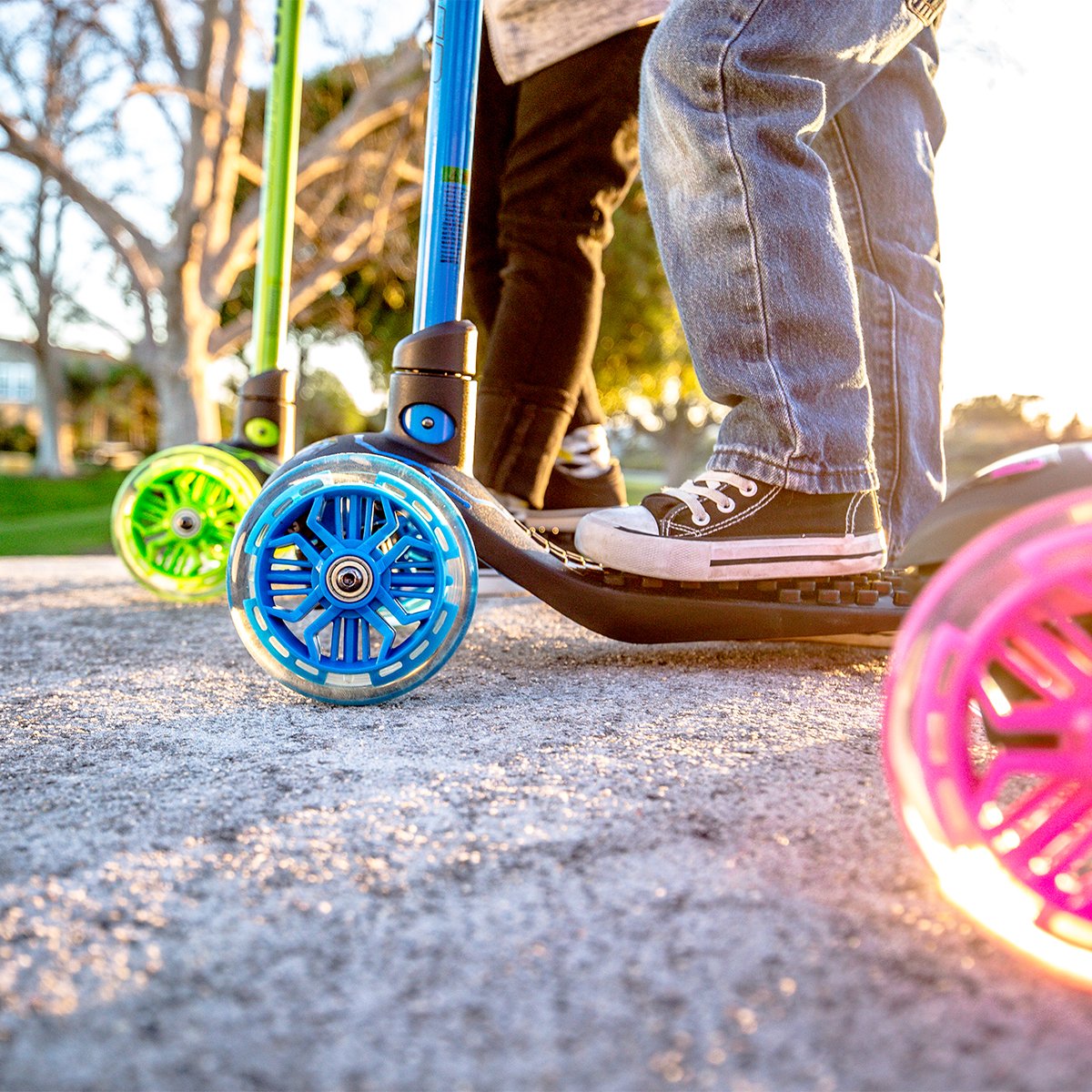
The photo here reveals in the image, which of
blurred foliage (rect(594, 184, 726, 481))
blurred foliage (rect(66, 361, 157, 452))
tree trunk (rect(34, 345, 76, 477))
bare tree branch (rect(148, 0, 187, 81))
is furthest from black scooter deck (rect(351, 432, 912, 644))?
blurred foliage (rect(66, 361, 157, 452))

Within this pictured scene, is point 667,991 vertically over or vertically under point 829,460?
under

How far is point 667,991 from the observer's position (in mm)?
611

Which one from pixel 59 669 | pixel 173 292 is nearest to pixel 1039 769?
pixel 59 669

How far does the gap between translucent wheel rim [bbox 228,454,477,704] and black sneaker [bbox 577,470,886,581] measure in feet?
0.91

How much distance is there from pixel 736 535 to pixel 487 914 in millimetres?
828

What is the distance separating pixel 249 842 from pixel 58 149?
7.38m

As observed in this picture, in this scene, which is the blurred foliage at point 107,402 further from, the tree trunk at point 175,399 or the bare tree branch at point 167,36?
the bare tree branch at point 167,36

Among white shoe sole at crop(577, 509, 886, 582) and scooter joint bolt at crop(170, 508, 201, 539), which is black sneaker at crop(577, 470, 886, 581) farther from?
scooter joint bolt at crop(170, 508, 201, 539)

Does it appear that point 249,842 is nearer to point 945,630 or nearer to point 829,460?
point 945,630

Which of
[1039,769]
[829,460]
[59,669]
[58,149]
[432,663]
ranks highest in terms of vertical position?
[58,149]

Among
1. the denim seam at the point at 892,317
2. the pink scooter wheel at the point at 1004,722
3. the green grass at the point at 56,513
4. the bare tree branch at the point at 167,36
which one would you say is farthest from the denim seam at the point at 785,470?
the bare tree branch at the point at 167,36

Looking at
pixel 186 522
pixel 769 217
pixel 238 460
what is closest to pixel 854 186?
pixel 769 217

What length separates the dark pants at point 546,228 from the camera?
6.39 ft

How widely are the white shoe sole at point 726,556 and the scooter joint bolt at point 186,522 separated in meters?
1.21
